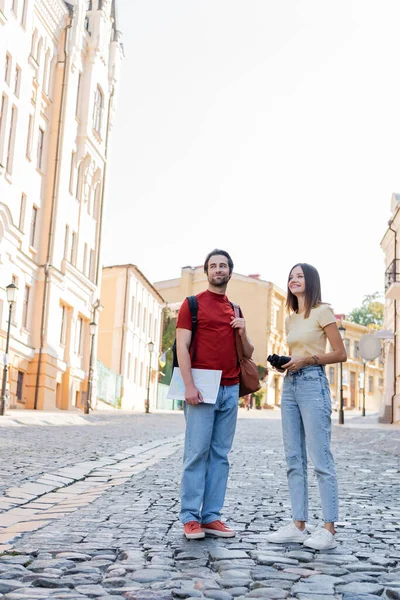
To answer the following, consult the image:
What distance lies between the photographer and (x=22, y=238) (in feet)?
103

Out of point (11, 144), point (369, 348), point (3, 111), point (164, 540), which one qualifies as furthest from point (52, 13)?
point (164, 540)

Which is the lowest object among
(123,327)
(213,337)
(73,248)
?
(213,337)

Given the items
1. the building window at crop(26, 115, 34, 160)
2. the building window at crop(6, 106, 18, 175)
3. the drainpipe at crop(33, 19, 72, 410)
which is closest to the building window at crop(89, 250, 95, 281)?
the drainpipe at crop(33, 19, 72, 410)

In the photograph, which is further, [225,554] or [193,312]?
[193,312]

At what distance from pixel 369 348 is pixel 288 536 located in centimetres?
2258

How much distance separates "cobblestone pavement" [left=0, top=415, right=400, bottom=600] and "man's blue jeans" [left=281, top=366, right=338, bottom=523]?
35 cm

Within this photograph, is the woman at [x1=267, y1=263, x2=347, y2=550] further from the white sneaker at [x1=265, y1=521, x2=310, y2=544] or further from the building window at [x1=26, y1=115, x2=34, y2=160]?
the building window at [x1=26, y1=115, x2=34, y2=160]

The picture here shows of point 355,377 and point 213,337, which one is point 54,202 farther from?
point 355,377

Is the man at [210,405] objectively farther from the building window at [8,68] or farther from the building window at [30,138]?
the building window at [30,138]

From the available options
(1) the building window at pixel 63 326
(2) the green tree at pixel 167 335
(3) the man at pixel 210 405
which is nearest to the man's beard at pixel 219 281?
(3) the man at pixel 210 405

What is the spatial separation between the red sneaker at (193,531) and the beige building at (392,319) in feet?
96.0

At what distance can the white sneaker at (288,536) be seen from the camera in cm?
534

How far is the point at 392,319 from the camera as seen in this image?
4031 centimetres

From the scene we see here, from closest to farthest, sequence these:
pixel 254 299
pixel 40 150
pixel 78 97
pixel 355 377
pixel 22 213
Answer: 1. pixel 22 213
2. pixel 40 150
3. pixel 78 97
4. pixel 254 299
5. pixel 355 377
